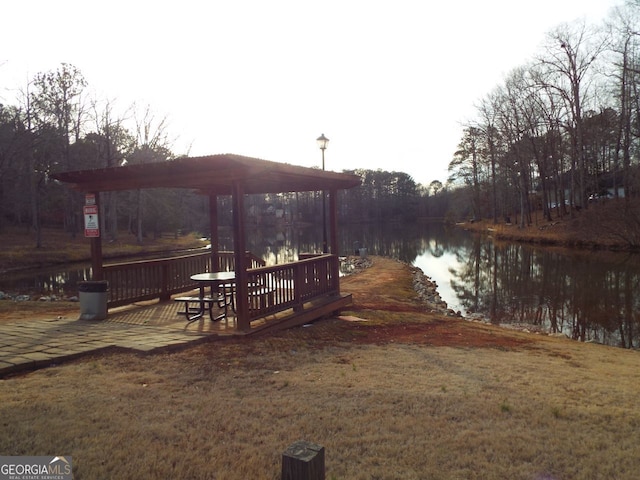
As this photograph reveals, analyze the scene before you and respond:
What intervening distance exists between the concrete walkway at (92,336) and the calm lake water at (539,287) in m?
8.18

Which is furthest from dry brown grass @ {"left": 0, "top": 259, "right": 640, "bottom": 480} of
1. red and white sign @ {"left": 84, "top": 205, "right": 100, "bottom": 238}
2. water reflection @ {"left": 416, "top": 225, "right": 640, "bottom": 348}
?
water reflection @ {"left": 416, "top": 225, "right": 640, "bottom": 348}

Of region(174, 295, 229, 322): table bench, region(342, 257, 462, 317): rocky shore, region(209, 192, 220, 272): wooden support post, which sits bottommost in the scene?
region(342, 257, 462, 317): rocky shore

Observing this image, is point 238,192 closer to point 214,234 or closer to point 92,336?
point 92,336

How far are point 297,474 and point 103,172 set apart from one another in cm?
643

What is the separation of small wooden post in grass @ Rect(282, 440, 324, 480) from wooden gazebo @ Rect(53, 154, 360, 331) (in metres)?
4.42

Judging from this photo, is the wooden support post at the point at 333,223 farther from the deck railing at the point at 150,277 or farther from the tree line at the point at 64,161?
the tree line at the point at 64,161

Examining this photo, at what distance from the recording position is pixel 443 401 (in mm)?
3762

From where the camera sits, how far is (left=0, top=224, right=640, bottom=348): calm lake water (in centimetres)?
1063

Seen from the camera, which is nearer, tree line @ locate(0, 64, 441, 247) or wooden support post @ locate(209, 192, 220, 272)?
wooden support post @ locate(209, 192, 220, 272)

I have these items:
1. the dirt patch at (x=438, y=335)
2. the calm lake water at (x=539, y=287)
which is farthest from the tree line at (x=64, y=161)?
the dirt patch at (x=438, y=335)

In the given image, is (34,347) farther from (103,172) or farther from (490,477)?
(490,477)

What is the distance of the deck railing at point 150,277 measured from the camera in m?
8.28

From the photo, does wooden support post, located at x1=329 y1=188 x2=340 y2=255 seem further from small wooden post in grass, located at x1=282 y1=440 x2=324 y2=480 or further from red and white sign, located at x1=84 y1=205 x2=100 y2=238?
small wooden post in grass, located at x1=282 y1=440 x2=324 y2=480

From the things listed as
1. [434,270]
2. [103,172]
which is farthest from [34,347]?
[434,270]
